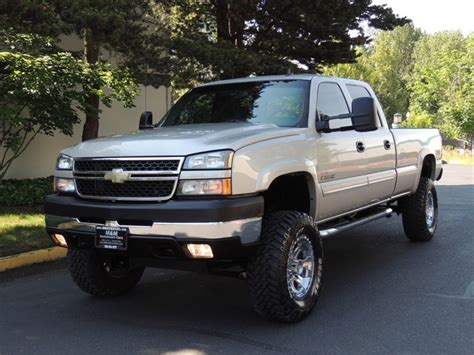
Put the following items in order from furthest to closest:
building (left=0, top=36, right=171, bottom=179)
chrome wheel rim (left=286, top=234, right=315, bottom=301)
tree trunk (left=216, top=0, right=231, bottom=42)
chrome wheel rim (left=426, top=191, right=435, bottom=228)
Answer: tree trunk (left=216, top=0, right=231, bottom=42) → building (left=0, top=36, right=171, bottom=179) → chrome wheel rim (left=426, top=191, right=435, bottom=228) → chrome wheel rim (left=286, top=234, right=315, bottom=301)

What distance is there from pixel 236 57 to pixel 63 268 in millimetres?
6186

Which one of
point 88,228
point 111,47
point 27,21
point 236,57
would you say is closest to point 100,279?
point 88,228

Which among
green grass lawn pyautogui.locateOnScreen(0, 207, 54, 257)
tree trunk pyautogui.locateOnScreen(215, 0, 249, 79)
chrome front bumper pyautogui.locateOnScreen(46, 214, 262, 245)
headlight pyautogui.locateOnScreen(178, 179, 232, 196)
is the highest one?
tree trunk pyautogui.locateOnScreen(215, 0, 249, 79)

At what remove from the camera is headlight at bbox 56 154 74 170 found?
4781 mm

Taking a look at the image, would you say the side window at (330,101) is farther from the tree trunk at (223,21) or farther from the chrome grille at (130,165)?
the tree trunk at (223,21)

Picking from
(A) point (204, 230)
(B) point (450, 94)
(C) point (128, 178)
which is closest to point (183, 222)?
(A) point (204, 230)

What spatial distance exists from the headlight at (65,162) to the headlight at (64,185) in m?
0.10

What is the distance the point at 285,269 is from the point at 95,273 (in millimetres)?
1894

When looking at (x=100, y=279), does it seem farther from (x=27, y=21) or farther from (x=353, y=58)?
(x=353, y=58)

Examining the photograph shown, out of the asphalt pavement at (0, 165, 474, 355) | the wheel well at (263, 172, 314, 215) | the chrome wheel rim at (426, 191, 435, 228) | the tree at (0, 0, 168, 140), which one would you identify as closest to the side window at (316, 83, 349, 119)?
the wheel well at (263, 172, 314, 215)

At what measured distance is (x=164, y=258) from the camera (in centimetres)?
434

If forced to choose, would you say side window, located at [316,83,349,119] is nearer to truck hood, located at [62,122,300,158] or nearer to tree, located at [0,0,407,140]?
truck hood, located at [62,122,300,158]

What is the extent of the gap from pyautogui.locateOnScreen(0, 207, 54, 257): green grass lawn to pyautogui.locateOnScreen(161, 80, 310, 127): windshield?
2.49 meters

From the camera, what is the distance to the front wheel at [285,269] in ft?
14.2
